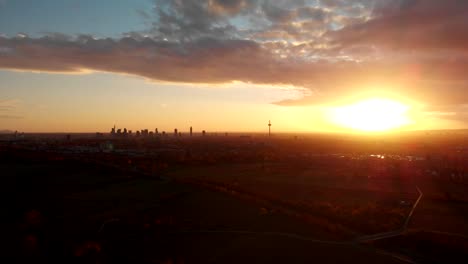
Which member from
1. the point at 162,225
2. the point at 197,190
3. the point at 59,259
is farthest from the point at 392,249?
the point at 197,190

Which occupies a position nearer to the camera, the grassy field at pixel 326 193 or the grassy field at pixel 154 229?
the grassy field at pixel 154 229

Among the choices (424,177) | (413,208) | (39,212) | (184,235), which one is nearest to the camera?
(184,235)

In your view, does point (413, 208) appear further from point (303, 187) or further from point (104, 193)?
point (104, 193)

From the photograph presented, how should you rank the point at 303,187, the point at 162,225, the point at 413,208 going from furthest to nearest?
1. the point at 303,187
2. the point at 413,208
3. the point at 162,225

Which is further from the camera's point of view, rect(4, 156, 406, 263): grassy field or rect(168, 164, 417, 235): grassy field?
rect(168, 164, 417, 235): grassy field

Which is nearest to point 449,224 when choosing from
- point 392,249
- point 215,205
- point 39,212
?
point 392,249

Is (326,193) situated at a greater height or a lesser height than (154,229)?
greater

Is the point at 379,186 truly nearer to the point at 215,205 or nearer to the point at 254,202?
the point at 254,202

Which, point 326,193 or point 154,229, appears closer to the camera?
point 154,229

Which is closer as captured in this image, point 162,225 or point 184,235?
point 184,235
